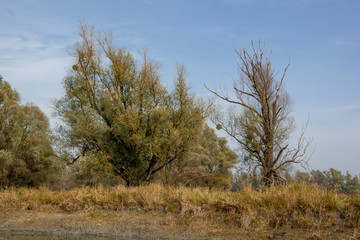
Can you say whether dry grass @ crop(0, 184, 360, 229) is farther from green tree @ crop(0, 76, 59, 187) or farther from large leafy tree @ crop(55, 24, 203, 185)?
green tree @ crop(0, 76, 59, 187)

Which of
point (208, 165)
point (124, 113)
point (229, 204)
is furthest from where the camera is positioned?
point (208, 165)

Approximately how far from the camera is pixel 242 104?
67.4ft

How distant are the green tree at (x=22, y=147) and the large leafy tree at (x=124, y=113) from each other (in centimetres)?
754

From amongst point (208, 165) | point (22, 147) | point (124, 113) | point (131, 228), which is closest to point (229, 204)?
point (131, 228)

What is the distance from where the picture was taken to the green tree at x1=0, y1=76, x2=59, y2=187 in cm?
2758

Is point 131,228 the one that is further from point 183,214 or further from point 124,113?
point 124,113

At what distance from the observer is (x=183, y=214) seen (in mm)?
12125

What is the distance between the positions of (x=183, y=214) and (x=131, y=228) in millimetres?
2152

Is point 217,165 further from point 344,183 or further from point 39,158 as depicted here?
point 344,183

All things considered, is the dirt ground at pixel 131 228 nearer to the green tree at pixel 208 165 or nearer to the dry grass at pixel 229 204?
the dry grass at pixel 229 204

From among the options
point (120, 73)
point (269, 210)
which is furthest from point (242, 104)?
point (269, 210)

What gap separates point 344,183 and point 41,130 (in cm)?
5660

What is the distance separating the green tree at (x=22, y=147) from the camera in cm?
2758

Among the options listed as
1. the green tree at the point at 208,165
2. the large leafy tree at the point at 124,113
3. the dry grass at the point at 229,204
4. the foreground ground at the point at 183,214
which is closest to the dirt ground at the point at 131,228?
the foreground ground at the point at 183,214
